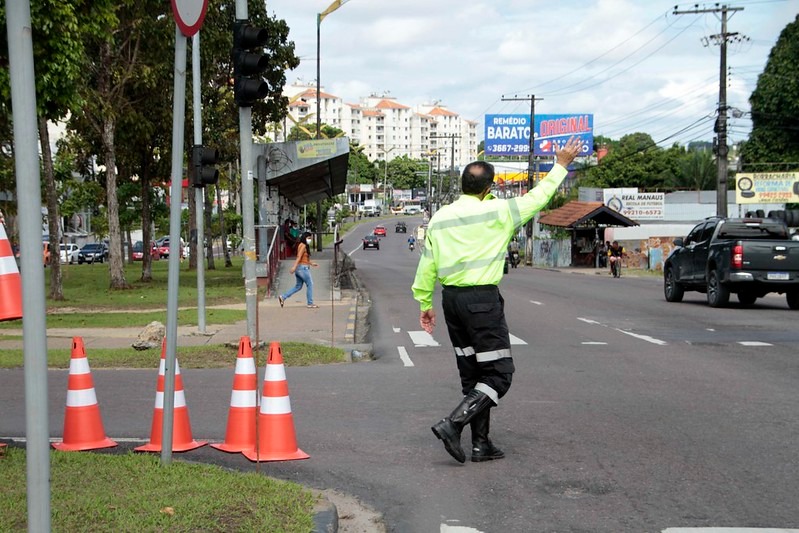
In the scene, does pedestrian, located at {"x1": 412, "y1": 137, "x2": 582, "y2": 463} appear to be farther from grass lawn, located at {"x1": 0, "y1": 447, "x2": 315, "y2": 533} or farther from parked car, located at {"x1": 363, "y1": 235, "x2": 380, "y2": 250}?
parked car, located at {"x1": 363, "y1": 235, "x2": 380, "y2": 250}

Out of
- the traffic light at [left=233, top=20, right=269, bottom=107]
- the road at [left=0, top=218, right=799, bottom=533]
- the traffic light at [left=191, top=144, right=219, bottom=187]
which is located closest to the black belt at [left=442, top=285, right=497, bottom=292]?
the road at [left=0, top=218, right=799, bottom=533]

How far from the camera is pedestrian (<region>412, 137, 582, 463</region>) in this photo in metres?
6.54

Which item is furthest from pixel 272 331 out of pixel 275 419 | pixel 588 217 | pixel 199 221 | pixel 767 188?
pixel 767 188

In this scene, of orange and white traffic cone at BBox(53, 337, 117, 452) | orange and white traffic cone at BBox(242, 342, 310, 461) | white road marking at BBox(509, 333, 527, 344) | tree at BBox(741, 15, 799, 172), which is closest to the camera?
orange and white traffic cone at BBox(242, 342, 310, 461)

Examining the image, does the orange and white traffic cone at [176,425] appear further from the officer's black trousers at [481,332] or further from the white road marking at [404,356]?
the white road marking at [404,356]

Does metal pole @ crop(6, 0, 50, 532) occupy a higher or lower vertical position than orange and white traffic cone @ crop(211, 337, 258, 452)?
higher

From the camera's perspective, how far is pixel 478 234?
6.62m

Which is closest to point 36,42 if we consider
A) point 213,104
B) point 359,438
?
point 359,438

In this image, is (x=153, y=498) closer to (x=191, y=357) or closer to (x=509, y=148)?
(x=191, y=357)

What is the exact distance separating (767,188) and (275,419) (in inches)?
2087

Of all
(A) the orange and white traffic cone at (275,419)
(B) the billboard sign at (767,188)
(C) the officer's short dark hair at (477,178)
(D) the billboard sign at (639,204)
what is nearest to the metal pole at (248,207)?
(A) the orange and white traffic cone at (275,419)

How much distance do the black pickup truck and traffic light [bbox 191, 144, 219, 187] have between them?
11.7 metres

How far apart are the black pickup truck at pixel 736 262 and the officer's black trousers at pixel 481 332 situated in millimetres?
14905

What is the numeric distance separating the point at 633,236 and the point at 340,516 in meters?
54.6
